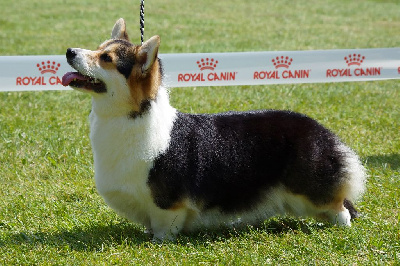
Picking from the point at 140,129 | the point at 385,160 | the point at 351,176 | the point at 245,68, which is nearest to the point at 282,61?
the point at 245,68

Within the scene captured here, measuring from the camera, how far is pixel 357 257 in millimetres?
4117

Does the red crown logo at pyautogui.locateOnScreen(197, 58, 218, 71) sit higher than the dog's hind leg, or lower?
higher

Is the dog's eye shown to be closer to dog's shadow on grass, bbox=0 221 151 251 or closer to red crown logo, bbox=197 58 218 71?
dog's shadow on grass, bbox=0 221 151 251

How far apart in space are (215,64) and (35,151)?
8.75ft

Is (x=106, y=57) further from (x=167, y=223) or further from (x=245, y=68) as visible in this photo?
(x=245, y=68)

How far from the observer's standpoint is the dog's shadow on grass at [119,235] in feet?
14.3

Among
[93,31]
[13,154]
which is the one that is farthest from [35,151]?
[93,31]

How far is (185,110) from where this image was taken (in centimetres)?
824

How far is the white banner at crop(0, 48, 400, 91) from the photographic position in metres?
7.43

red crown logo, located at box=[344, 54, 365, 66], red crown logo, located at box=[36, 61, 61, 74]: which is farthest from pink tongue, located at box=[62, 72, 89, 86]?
red crown logo, located at box=[344, 54, 365, 66]

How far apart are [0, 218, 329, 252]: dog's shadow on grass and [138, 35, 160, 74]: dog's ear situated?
4.16 feet

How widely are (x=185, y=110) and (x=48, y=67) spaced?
1910 millimetres

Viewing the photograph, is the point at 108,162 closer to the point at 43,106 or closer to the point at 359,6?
the point at 43,106

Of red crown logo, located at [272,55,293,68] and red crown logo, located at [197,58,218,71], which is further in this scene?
red crown logo, located at [272,55,293,68]
